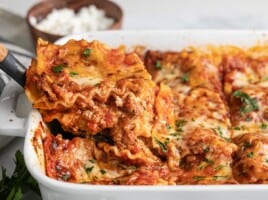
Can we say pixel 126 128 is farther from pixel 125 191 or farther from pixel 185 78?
pixel 185 78

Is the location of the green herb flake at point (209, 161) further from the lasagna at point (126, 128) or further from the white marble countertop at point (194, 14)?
the white marble countertop at point (194, 14)

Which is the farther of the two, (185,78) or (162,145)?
(185,78)

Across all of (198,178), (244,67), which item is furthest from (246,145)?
(244,67)

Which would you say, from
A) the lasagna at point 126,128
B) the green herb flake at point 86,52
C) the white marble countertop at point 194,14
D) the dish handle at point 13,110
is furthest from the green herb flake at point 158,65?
the white marble countertop at point 194,14

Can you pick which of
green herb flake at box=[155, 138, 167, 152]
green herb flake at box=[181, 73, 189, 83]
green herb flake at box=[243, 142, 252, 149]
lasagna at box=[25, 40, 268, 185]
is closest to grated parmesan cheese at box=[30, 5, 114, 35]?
green herb flake at box=[181, 73, 189, 83]

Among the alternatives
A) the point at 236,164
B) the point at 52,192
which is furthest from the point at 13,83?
the point at 236,164

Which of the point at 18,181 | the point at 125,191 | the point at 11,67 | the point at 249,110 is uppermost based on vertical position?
the point at 11,67

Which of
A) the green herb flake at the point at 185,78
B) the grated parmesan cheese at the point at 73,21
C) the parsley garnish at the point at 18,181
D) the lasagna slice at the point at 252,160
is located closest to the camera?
the lasagna slice at the point at 252,160
